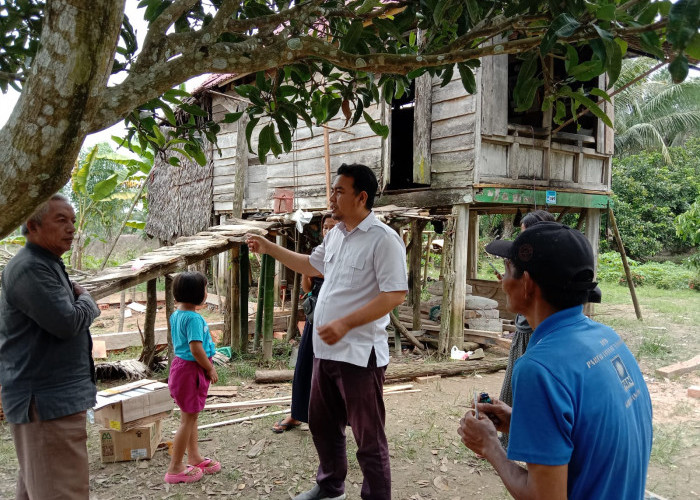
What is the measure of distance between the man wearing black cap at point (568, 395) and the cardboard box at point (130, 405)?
127 inches

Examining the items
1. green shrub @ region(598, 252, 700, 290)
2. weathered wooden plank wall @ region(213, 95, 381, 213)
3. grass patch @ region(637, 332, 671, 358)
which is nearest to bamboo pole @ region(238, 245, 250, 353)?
weathered wooden plank wall @ region(213, 95, 381, 213)

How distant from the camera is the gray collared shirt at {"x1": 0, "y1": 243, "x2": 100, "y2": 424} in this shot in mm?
2281

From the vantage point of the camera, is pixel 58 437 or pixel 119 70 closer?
pixel 58 437

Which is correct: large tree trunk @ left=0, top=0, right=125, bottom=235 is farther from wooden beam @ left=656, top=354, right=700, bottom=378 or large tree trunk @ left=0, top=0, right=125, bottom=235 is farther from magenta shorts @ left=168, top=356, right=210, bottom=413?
wooden beam @ left=656, top=354, right=700, bottom=378

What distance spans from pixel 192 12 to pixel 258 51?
3.62 feet

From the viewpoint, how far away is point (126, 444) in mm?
3998

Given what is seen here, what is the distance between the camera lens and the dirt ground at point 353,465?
362cm

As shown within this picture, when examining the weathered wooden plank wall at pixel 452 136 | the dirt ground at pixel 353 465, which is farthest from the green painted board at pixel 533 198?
the dirt ground at pixel 353 465

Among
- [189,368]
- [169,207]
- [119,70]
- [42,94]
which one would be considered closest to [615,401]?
[42,94]

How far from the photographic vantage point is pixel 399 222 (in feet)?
26.1

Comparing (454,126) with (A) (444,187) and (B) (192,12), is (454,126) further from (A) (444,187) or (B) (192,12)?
(B) (192,12)

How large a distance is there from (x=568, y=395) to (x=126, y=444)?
3788 millimetres

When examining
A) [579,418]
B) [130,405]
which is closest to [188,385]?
[130,405]

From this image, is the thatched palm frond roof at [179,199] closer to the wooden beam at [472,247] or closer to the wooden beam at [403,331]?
the wooden beam at [472,247]
